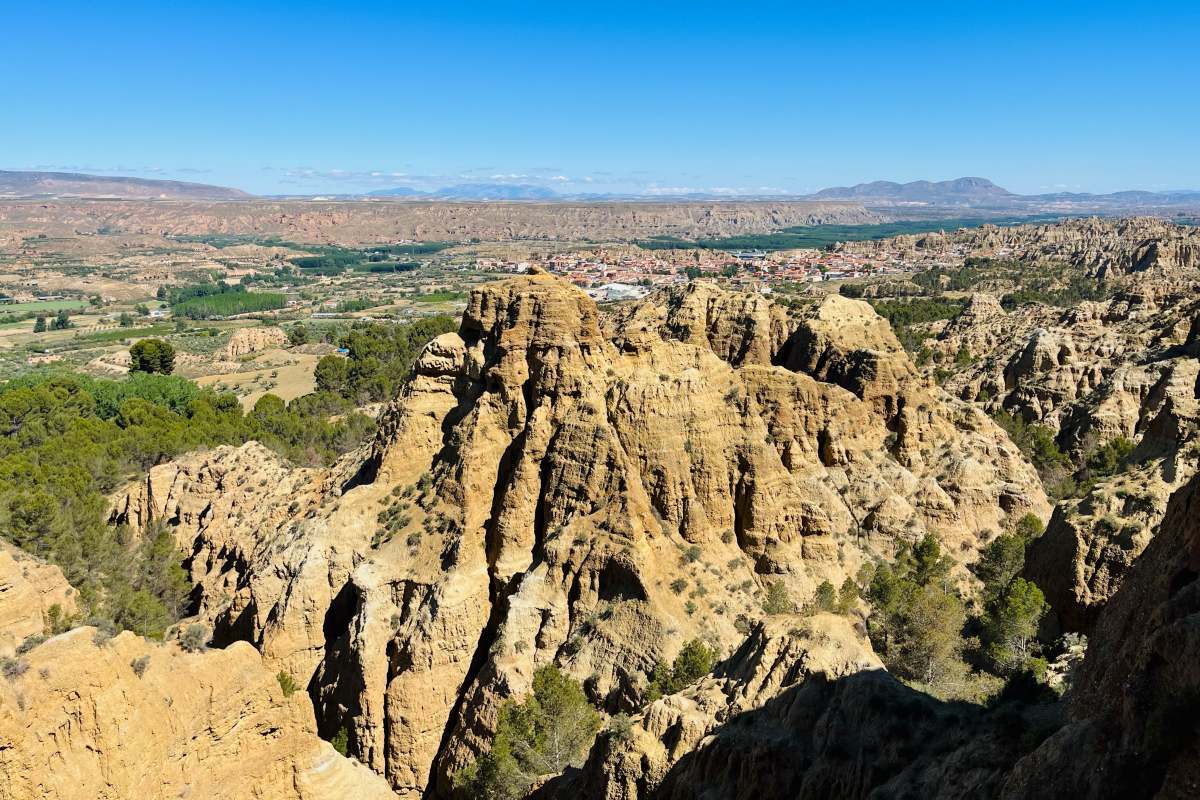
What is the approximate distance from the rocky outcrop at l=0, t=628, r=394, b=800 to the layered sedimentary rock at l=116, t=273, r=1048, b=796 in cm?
416

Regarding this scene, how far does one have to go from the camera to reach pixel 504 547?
2623 centimetres

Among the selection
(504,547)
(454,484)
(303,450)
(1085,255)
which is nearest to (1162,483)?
(504,547)

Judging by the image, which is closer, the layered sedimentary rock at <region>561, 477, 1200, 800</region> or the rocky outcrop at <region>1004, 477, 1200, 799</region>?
the rocky outcrop at <region>1004, 477, 1200, 799</region>

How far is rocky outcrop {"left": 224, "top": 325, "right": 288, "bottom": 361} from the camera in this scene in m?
129

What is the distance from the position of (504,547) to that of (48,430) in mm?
56767

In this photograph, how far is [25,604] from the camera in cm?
2328

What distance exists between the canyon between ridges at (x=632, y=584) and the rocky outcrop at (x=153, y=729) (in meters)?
0.07

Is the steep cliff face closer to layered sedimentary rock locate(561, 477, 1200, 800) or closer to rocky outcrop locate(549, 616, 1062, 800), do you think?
rocky outcrop locate(549, 616, 1062, 800)

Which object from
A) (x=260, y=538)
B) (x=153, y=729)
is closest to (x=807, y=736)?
(x=153, y=729)

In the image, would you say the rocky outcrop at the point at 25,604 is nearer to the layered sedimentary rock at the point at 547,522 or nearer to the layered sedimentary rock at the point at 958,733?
the layered sedimentary rock at the point at 547,522

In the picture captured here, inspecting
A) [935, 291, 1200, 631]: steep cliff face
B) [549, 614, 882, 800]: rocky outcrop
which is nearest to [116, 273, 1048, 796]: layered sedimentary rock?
[549, 614, 882, 800]: rocky outcrop

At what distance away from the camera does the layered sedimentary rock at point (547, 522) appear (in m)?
23.7

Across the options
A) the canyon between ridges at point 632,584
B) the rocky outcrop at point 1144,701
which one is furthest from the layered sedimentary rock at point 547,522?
the rocky outcrop at point 1144,701

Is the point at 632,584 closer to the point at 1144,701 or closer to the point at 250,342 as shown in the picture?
the point at 1144,701
